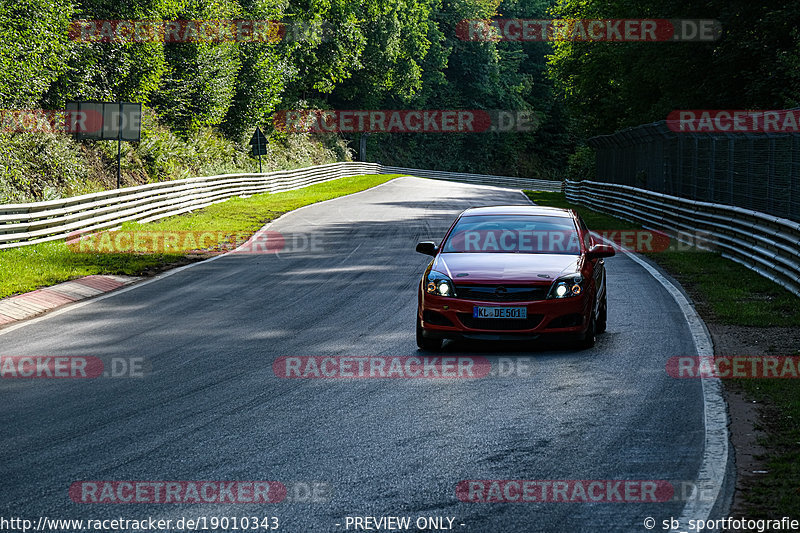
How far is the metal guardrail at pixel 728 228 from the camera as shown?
1384cm

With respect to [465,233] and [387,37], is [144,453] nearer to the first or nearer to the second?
[465,233]

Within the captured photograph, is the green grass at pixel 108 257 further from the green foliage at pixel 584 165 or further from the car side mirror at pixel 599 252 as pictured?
the green foliage at pixel 584 165

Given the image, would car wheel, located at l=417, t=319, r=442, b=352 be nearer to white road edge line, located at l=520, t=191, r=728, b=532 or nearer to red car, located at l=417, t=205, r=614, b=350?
red car, located at l=417, t=205, r=614, b=350

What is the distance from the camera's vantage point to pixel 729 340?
10.0 m

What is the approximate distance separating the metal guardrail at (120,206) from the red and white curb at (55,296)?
9.80 feet

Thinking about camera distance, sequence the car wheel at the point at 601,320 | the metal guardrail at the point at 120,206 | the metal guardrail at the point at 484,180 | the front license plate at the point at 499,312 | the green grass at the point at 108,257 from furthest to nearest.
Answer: the metal guardrail at the point at 484,180 < the metal guardrail at the point at 120,206 < the green grass at the point at 108,257 < the car wheel at the point at 601,320 < the front license plate at the point at 499,312

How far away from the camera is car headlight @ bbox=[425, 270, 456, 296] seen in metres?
9.47

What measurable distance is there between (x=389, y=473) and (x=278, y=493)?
0.73m

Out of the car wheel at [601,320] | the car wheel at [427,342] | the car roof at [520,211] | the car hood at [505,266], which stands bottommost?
the car wheel at [427,342]

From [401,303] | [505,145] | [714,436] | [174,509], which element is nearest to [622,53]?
[401,303]

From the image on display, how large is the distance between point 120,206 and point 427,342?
15208 millimetres

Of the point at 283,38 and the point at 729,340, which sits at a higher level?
the point at 283,38

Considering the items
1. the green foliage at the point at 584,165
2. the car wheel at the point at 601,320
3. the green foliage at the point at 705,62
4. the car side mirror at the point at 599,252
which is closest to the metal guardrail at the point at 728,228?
the car wheel at the point at 601,320

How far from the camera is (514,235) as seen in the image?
1071 centimetres
